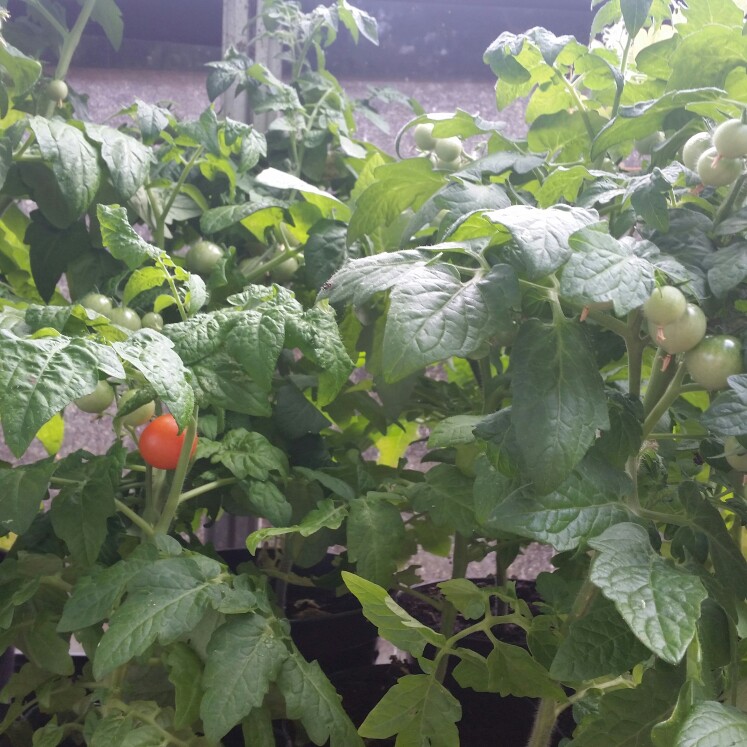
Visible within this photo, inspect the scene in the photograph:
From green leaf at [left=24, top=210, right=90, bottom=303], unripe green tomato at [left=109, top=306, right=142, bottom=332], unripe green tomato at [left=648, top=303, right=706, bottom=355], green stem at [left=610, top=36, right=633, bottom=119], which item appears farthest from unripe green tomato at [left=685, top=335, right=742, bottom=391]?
green leaf at [left=24, top=210, right=90, bottom=303]

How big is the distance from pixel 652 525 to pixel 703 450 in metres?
0.08

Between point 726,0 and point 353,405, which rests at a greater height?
point 726,0

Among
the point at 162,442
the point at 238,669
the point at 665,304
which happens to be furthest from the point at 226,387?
the point at 665,304

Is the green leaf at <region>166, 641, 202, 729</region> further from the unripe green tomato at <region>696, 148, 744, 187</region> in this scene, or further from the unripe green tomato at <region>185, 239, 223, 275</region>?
the unripe green tomato at <region>696, 148, 744, 187</region>

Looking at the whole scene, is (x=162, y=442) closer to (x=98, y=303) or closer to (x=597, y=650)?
(x=98, y=303)

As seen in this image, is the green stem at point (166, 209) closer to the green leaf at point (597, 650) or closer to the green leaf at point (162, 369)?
the green leaf at point (162, 369)

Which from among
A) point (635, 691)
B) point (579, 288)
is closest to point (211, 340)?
point (579, 288)

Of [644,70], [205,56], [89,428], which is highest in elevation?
[644,70]

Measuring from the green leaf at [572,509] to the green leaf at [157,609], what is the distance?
22 cm

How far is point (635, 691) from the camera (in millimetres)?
466

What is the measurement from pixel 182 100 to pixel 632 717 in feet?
3.60

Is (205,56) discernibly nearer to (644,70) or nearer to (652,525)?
(644,70)

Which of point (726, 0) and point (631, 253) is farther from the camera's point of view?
point (726, 0)

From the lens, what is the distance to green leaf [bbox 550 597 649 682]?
438 millimetres
